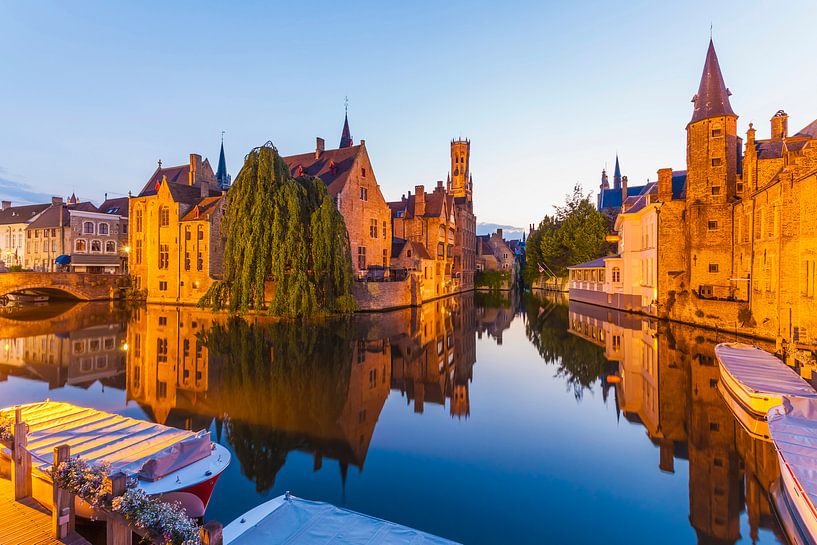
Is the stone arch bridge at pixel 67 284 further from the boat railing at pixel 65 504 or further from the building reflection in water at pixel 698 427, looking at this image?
the building reflection in water at pixel 698 427

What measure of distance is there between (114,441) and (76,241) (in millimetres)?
52818

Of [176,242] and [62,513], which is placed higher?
[176,242]

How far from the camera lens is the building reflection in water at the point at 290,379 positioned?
8.98 metres

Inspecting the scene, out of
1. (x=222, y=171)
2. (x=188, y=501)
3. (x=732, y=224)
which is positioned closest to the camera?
(x=188, y=501)

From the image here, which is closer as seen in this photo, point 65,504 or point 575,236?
point 65,504

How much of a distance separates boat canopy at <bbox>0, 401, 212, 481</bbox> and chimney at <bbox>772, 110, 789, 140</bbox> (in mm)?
33652

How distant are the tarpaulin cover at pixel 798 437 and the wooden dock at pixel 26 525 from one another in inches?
341

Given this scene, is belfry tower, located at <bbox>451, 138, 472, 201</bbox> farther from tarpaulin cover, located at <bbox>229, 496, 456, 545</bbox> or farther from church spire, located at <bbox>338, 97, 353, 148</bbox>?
tarpaulin cover, located at <bbox>229, 496, 456, 545</bbox>

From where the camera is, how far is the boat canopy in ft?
18.3

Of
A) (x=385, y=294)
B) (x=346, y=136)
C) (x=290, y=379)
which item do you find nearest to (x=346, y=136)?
(x=346, y=136)

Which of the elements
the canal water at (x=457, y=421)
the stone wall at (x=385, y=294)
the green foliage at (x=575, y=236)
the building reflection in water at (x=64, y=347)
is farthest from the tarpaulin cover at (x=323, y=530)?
the green foliage at (x=575, y=236)

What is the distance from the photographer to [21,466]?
5074 millimetres

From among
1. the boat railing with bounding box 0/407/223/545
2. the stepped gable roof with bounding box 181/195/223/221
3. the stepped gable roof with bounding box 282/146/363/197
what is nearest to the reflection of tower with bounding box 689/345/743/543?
the boat railing with bounding box 0/407/223/545

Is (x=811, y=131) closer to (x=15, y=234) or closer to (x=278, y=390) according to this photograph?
(x=278, y=390)
